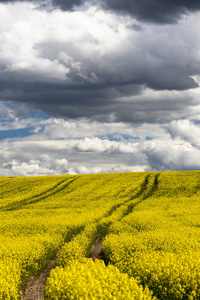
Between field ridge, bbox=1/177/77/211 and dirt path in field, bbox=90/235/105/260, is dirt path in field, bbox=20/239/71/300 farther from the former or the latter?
field ridge, bbox=1/177/77/211

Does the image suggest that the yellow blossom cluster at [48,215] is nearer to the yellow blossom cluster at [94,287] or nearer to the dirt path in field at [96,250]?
the dirt path in field at [96,250]

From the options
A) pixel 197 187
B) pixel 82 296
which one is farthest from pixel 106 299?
pixel 197 187

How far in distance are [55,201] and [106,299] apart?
43750 mm

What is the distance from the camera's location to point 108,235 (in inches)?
1145

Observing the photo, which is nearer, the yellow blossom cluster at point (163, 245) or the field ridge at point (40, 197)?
the yellow blossom cluster at point (163, 245)

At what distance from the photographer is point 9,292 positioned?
560 inches

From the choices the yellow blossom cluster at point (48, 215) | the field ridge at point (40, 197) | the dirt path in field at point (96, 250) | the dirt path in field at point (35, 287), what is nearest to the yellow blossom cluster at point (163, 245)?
the dirt path in field at point (96, 250)

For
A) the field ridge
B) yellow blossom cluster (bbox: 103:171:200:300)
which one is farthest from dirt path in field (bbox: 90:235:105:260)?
the field ridge

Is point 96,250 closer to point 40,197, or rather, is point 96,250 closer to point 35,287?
point 35,287

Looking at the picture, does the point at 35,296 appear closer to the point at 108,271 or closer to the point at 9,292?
the point at 9,292

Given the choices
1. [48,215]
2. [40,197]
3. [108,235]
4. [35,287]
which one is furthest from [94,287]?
[40,197]

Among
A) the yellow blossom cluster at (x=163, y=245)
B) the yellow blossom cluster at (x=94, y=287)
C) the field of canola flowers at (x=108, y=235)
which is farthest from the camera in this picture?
the yellow blossom cluster at (x=163, y=245)

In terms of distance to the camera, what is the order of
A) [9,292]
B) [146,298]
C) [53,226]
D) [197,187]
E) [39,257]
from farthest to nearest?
1. [197,187]
2. [53,226]
3. [39,257]
4. [9,292]
5. [146,298]

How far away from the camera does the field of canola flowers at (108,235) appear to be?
1280cm
